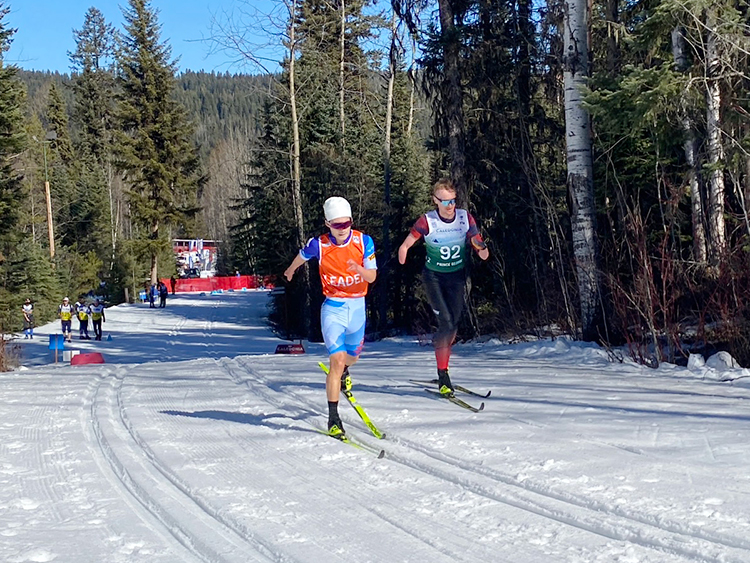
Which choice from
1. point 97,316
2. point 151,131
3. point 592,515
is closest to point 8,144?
point 97,316

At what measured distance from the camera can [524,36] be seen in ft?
58.5

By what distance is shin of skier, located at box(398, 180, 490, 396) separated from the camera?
752cm

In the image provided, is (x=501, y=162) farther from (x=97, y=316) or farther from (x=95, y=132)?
(x=95, y=132)

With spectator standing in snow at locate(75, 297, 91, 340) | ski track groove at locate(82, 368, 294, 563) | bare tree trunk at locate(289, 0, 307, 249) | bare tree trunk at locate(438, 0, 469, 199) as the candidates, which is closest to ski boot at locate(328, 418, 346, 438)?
ski track groove at locate(82, 368, 294, 563)

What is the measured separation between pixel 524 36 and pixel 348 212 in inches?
522

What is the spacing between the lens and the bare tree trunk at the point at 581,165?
440 inches

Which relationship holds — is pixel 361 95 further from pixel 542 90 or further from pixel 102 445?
pixel 102 445

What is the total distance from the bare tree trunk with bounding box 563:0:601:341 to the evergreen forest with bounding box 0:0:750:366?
32 mm

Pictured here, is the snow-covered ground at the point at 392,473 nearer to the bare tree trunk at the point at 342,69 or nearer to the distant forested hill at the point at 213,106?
the bare tree trunk at the point at 342,69

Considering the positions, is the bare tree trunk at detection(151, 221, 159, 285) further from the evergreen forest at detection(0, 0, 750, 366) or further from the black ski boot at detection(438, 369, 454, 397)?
the black ski boot at detection(438, 369, 454, 397)

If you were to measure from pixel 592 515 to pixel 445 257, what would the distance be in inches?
150

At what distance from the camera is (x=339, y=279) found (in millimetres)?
6332

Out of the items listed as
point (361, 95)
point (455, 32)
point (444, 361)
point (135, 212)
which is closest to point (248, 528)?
point (444, 361)

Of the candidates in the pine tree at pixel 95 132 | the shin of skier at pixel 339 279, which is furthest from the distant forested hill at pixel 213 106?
the shin of skier at pixel 339 279
